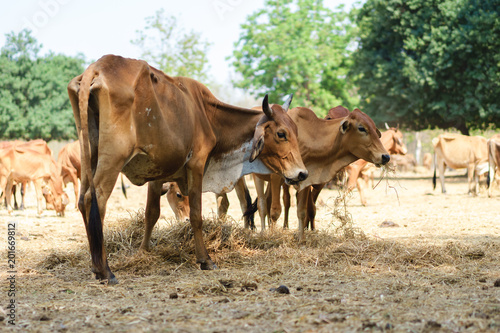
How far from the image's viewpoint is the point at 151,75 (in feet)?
20.8

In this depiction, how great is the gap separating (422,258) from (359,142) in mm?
2252

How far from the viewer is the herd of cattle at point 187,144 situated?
5.70m

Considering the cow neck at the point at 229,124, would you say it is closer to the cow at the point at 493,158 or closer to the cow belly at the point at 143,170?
the cow belly at the point at 143,170

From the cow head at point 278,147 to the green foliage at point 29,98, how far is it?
37047 mm

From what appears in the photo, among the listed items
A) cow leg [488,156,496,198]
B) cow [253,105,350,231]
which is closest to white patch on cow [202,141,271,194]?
cow [253,105,350,231]

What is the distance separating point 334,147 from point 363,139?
443 millimetres

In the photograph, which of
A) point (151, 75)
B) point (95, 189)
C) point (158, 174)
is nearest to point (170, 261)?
point (158, 174)

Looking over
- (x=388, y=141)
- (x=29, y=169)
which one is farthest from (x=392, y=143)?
(x=29, y=169)

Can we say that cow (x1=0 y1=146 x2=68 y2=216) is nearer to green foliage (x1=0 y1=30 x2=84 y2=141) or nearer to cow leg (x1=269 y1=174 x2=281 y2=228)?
cow leg (x1=269 y1=174 x2=281 y2=228)

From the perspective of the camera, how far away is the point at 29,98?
42562mm

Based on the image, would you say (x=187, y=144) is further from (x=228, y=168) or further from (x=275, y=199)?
(x=275, y=199)

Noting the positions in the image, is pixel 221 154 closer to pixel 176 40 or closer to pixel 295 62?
pixel 295 62

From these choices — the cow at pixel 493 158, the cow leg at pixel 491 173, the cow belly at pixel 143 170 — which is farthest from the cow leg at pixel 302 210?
the cow leg at pixel 491 173

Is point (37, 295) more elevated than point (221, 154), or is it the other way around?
point (221, 154)
